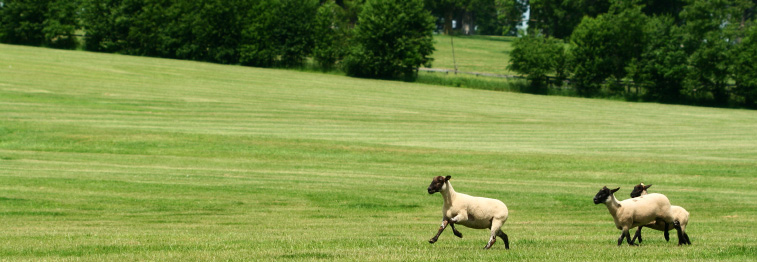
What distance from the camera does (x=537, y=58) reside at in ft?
279

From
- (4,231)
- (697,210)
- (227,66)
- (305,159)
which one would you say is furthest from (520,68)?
(4,231)

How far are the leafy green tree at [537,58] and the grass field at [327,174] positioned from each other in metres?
21.0

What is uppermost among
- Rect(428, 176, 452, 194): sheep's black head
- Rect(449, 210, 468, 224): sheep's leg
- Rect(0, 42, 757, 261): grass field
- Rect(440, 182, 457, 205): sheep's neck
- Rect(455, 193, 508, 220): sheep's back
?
Rect(428, 176, 452, 194): sheep's black head

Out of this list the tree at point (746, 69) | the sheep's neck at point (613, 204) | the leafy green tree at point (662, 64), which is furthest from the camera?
the leafy green tree at point (662, 64)

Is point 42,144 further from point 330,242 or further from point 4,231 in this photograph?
point 330,242

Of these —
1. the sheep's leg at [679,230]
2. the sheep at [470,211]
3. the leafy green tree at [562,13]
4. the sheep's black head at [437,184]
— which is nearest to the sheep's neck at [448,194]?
the sheep at [470,211]

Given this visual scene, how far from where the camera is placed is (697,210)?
22.0 metres

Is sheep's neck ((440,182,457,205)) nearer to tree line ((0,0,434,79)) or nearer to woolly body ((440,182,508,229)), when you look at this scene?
woolly body ((440,182,508,229))

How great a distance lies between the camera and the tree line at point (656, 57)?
80.0 metres

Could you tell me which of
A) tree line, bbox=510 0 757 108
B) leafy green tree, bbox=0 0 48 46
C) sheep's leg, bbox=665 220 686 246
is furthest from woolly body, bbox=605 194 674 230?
leafy green tree, bbox=0 0 48 46

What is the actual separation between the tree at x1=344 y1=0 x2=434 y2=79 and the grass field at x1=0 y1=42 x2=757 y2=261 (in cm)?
2803

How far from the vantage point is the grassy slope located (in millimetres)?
111438

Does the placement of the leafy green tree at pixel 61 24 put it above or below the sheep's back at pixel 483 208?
above

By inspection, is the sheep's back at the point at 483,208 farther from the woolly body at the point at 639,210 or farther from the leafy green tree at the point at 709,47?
the leafy green tree at the point at 709,47
